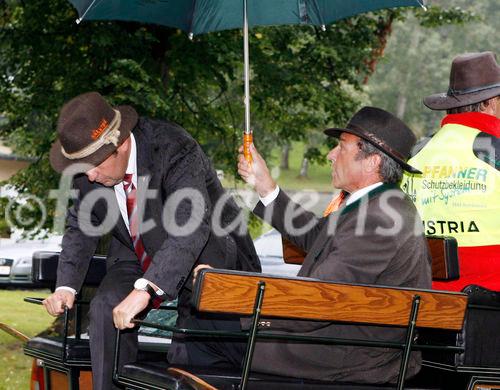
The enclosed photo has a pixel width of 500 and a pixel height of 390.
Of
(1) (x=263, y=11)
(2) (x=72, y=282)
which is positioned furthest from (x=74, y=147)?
(1) (x=263, y=11)

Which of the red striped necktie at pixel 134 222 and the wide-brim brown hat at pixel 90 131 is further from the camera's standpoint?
the red striped necktie at pixel 134 222

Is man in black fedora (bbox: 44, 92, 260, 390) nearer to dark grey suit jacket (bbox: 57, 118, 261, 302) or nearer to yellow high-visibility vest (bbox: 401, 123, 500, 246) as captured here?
dark grey suit jacket (bbox: 57, 118, 261, 302)

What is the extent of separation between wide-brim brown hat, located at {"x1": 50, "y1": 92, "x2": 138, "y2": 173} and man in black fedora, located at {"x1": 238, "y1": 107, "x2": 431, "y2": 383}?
90 cm

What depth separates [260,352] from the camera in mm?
4312

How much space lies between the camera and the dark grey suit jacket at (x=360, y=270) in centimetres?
414

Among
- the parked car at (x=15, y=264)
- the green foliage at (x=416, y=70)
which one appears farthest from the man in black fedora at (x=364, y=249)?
the green foliage at (x=416, y=70)

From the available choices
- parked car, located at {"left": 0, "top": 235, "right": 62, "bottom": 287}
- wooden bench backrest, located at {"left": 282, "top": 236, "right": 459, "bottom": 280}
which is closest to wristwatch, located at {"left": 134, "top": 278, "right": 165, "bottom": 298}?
wooden bench backrest, located at {"left": 282, "top": 236, "right": 459, "bottom": 280}

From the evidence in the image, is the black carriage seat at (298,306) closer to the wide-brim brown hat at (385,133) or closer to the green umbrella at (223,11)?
the wide-brim brown hat at (385,133)

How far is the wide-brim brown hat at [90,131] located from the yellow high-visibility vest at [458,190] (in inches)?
61.0

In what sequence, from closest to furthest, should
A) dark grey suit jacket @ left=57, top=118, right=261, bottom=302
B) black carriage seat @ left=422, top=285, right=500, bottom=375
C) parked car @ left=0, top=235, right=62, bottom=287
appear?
dark grey suit jacket @ left=57, top=118, right=261, bottom=302 < black carriage seat @ left=422, top=285, right=500, bottom=375 < parked car @ left=0, top=235, right=62, bottom=287

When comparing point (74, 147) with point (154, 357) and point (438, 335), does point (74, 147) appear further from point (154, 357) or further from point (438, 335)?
point (438, 335)

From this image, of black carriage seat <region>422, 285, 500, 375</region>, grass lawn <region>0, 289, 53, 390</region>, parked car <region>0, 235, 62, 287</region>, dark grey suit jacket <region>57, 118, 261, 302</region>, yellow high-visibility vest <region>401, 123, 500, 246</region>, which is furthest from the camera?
parked car <region>0, 235, 62, 287</region>

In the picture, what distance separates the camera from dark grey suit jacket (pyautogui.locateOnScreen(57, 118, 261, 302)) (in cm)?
432

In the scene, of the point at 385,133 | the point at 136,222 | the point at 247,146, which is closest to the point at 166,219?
the point at 136,222
